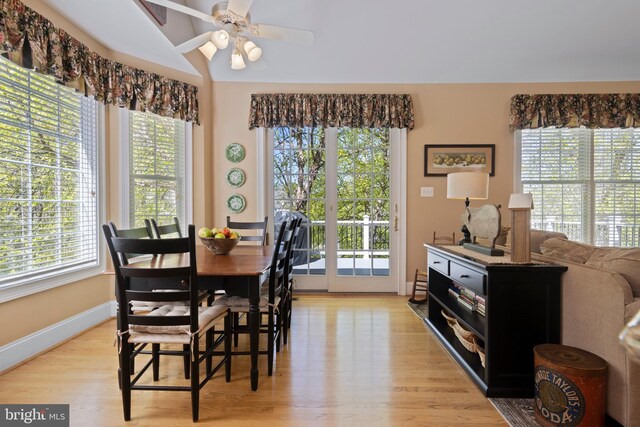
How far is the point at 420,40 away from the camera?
10.8 feet

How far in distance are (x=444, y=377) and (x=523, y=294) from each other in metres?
0.76

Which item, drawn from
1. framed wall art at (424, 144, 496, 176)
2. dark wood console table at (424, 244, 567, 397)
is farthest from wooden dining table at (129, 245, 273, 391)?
framed wall art at (424, 144, 496, 176)

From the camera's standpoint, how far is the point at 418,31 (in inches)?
126

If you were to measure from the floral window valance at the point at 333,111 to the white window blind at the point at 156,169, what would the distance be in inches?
36.7

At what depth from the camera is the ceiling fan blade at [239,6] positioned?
6.51 feet

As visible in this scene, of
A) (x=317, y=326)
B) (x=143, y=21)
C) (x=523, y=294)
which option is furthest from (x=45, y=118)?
(x=523, y=294)

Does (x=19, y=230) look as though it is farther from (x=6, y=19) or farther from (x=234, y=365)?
(x=234, y=365)

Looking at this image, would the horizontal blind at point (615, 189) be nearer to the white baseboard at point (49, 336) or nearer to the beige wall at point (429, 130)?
the beige wall at point (429, 130)

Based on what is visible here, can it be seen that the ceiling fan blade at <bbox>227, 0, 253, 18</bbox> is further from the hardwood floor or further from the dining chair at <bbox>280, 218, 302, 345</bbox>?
the hardwood floor

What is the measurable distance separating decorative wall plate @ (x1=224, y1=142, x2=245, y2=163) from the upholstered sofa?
3293 mm

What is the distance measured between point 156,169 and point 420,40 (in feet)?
10.8

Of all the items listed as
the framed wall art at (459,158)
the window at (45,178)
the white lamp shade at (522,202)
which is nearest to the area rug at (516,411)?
the white lamp shade at (522,202)

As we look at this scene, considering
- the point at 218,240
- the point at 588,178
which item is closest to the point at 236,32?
the point at 218,240

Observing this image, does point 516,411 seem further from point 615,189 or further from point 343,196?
point 615,189
